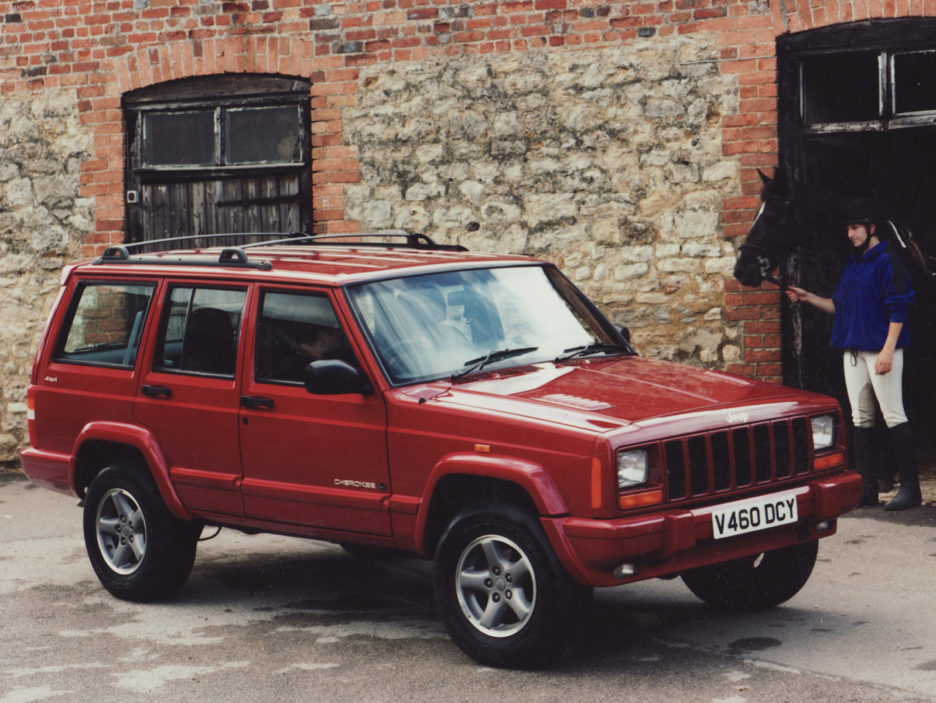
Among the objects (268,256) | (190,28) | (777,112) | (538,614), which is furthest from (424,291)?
(190,28)

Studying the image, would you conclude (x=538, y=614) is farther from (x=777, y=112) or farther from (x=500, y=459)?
(x=777, y=112)

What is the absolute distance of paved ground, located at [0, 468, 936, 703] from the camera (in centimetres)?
548

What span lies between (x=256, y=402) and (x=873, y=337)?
15.0 feet

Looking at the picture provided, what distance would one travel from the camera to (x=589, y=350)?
6648 mm

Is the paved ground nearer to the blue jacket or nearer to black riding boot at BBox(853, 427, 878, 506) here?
black riding boot at BBox(853, 427, 878, 506)

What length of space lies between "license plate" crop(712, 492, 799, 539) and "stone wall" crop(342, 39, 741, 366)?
15.7ft

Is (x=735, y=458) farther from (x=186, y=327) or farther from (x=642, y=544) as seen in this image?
(x=186, y=327)

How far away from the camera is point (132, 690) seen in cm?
562

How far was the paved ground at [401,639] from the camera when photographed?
5.48m

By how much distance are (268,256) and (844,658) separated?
352 centimetres

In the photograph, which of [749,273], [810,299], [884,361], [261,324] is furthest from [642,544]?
[749,273]

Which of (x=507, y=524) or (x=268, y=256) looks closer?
(x=507, y=524)

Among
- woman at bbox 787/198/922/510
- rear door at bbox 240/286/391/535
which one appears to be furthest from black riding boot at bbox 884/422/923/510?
rear door at bbox 240/286/391/535

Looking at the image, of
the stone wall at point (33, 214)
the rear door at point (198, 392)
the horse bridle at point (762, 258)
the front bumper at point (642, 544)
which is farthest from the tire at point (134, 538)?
the stone wall at point (33, 214)
